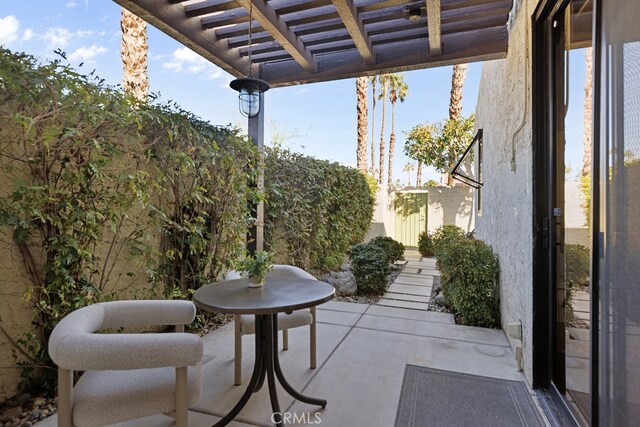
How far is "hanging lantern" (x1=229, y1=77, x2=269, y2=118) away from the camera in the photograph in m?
2.77

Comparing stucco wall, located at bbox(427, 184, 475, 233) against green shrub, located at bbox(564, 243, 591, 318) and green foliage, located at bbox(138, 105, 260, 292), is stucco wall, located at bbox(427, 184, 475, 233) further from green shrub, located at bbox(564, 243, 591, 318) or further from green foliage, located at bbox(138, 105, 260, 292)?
green shrub, located at bbox(564, 243, 591, 318)

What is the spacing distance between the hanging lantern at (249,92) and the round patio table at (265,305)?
1503 millimetres

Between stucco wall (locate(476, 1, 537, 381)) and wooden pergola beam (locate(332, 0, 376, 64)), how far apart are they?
1.26 meters

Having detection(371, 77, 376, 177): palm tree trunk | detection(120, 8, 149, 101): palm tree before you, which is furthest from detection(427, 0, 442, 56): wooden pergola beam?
detection(371, 77, 376, 177): palm tree trunk

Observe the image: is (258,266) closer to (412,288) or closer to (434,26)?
(434,26)

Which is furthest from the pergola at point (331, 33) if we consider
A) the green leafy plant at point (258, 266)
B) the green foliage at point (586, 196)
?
the green leafy plant at point (258, 266)

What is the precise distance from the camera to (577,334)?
1802 mm

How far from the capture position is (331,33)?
331cm

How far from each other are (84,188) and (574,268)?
303cm

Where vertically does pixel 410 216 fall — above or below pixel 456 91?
below

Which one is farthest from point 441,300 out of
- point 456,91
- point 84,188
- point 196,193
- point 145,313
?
point 456,91

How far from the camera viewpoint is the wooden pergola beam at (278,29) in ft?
8.72

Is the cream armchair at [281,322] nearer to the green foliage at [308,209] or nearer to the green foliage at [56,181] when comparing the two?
the green foliage at [56,181]

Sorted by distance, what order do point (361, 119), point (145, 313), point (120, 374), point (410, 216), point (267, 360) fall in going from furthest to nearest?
point (361, 119)
point (410, 216)
point (267, 360)
point (145, 313)
point (120, 374)
